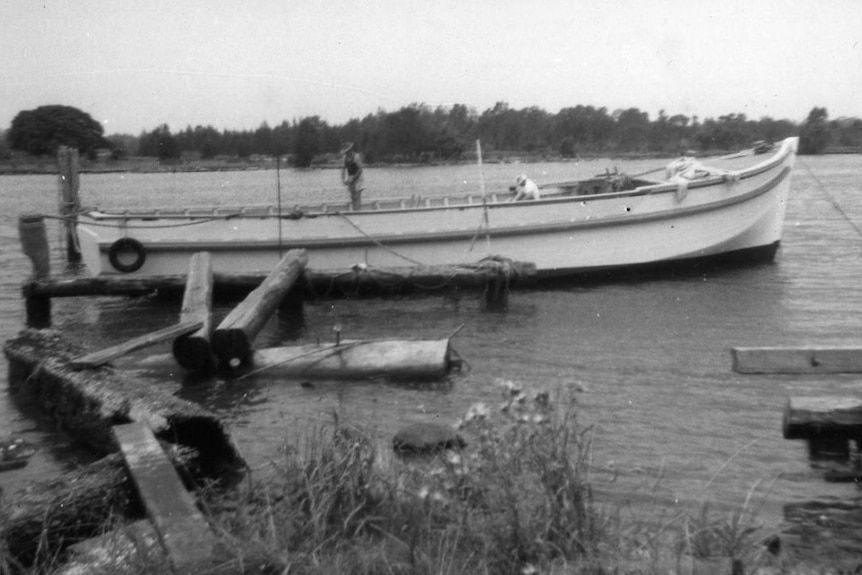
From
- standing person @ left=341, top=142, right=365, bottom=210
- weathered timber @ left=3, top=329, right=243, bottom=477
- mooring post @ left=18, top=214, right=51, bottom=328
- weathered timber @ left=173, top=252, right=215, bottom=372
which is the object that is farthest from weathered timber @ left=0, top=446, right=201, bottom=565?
standing person @ left=341, top=142, right=365, bottom=210

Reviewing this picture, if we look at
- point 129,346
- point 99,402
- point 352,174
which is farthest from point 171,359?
point 352,174

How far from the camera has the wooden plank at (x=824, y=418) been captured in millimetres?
7062

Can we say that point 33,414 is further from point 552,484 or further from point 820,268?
point 820,268

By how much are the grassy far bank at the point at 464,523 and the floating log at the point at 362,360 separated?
205 inches

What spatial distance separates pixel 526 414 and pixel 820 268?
17.6 meters

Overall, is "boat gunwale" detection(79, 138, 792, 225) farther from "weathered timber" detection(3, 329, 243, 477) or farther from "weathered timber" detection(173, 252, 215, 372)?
"weathered timber" detection(3, 329, 243, 477)

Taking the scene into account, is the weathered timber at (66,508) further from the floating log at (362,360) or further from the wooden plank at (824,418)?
the floating log at (362,360)

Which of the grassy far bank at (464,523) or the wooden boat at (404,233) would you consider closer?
the grassy far bank at (464,523)

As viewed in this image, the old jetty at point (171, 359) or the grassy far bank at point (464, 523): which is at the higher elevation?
the grassy far bank at point (464, 523)

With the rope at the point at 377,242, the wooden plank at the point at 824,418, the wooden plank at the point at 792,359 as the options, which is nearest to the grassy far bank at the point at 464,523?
the wooden plank at the point at 792,359

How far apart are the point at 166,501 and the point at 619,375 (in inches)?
280

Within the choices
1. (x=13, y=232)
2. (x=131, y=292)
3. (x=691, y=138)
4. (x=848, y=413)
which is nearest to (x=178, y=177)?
(x=13, y=232)

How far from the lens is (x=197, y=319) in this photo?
11898 mm

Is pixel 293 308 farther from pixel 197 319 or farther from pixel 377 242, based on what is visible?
pixel 197 319
